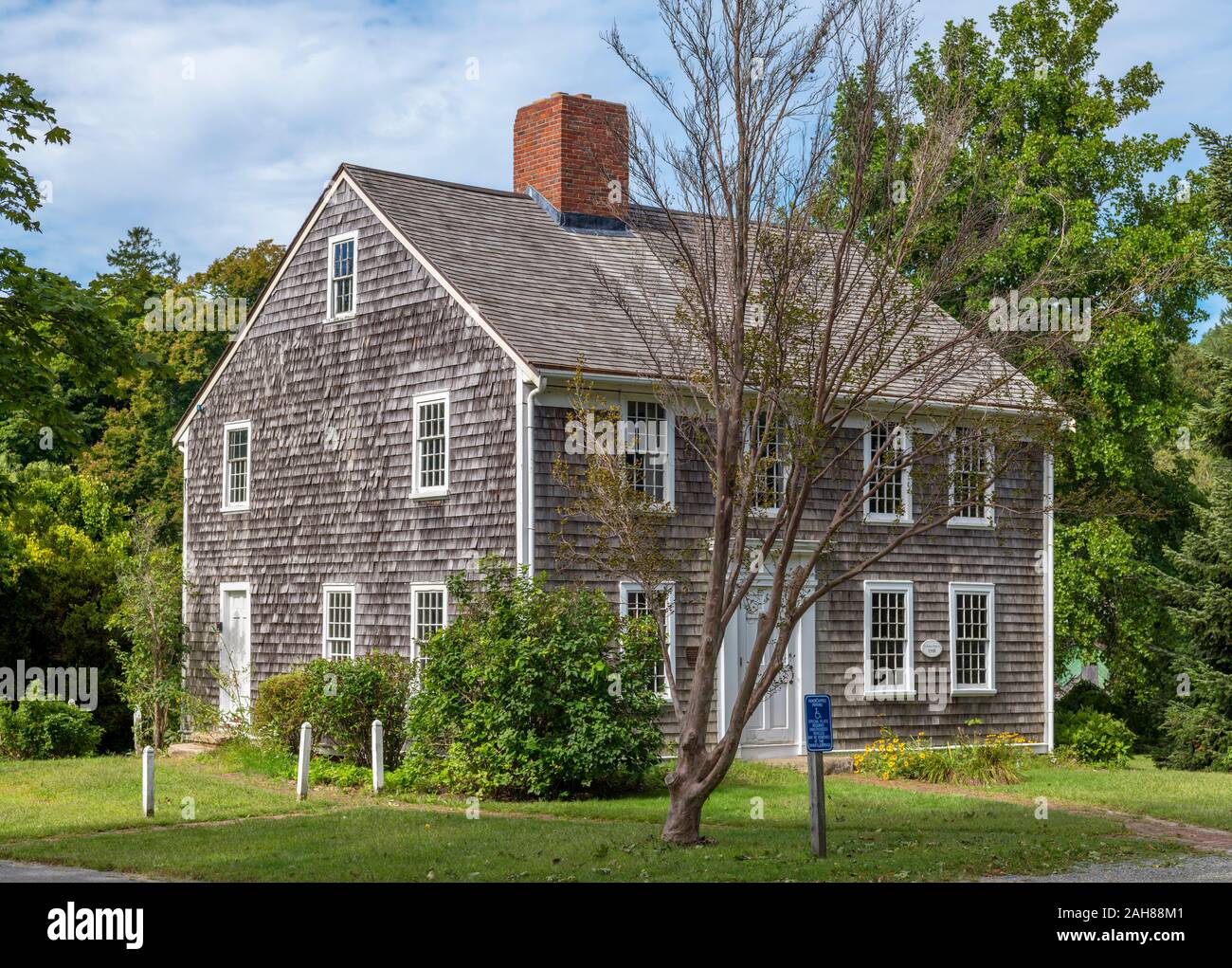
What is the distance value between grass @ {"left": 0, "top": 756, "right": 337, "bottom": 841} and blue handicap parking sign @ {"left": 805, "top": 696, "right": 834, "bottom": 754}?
293 inches

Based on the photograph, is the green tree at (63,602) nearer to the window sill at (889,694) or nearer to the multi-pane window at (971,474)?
the window sill at (889,694)

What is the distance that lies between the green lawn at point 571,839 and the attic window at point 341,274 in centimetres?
875

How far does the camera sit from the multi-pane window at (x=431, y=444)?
73.8ft

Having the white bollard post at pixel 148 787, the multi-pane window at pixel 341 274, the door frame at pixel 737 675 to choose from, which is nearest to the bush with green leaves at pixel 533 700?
the door frame at pixel 737 675

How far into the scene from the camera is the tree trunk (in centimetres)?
1372

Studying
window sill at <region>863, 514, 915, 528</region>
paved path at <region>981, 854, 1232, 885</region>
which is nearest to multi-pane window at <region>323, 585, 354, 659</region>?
window sill at <region>863, 514, 915, 528</region>

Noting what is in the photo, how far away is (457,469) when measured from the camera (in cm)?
2212

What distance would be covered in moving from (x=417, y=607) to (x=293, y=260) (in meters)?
7.50

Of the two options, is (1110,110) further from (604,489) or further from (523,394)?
(604,489)

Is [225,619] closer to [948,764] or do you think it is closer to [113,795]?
[113,795]

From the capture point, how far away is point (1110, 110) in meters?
31.8

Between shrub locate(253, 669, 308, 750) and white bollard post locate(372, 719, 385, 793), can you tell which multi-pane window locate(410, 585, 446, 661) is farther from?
white bollard post locate(372, 719, 385, 793)

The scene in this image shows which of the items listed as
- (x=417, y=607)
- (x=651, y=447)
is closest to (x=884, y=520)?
(x=651, y=447)
